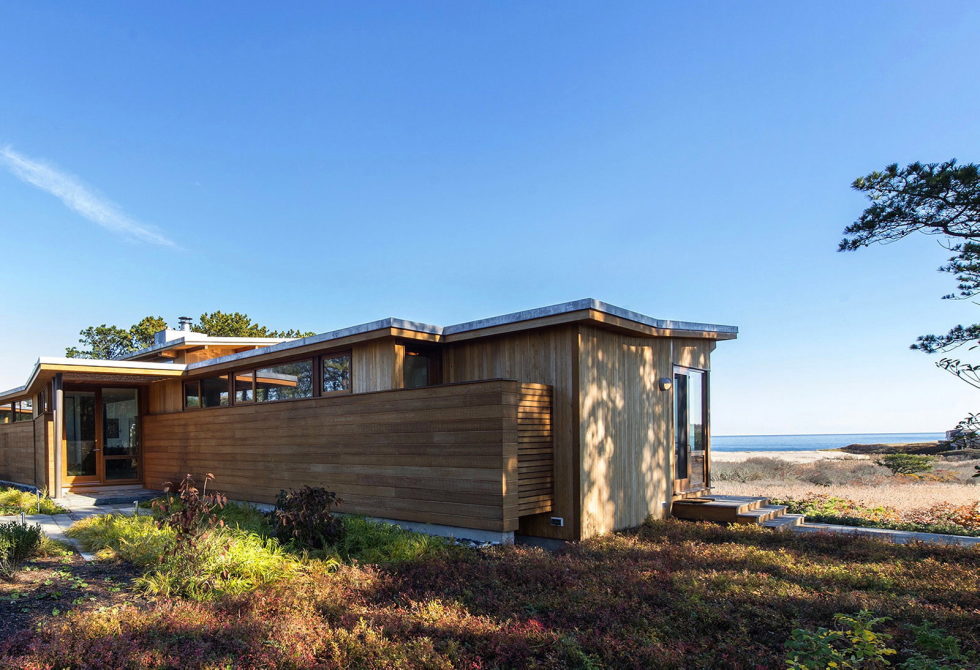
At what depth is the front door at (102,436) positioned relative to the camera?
45.1 feet

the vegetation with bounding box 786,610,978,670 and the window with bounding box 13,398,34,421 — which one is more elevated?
the window with bounding box 13,398,34,421

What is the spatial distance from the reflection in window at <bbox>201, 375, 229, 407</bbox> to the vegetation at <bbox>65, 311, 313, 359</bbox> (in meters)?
17.4

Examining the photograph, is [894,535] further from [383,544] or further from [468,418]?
[383,544]

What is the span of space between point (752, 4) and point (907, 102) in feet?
9.80

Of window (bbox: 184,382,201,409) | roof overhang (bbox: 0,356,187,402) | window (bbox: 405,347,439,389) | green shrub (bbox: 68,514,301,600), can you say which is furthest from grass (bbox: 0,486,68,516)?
window (bbox: 405,347,439,389)

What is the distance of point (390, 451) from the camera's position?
847 cm

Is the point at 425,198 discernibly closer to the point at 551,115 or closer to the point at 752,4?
the point at 551,115

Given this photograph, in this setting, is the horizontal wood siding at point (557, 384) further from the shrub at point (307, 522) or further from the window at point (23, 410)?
the window at point (23, 410)

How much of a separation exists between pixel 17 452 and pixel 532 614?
1656 cm

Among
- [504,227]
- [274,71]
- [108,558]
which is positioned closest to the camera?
[108,558]

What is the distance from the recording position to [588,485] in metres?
7.98

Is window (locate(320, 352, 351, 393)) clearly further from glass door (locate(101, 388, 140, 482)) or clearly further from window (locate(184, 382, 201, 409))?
glass door (locate(101, 388, 140, 482))

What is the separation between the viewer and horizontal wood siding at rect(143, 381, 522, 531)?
7.36m

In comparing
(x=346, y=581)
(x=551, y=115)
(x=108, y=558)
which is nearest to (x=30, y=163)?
(x=108, y=558)
